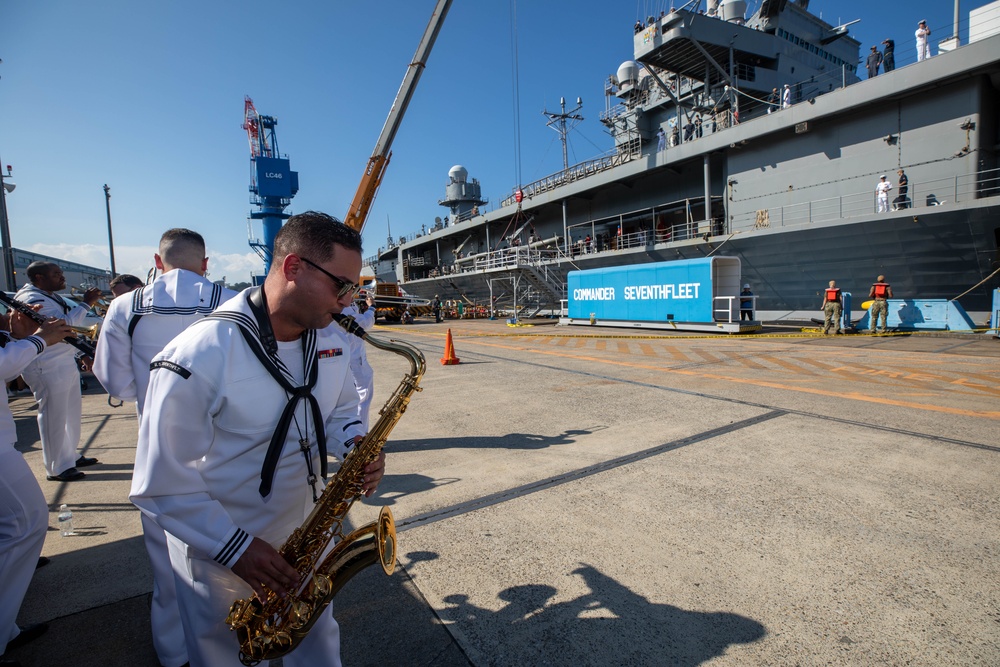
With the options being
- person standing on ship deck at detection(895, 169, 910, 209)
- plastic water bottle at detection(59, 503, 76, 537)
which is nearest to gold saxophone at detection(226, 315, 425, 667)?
plastic water bottle at detection(59, 503, 76, 537)

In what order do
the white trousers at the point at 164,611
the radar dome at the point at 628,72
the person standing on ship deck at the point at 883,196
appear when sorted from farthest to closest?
1. the radar dome at the point at 628,72
2. the person standing on ship deck at the point at 883,196
3. the white trousers at the point at 164,611

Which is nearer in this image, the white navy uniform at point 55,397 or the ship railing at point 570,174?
the white navy uniform at point 55,397

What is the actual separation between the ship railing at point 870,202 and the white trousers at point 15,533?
63.5 feet

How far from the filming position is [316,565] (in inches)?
74.4

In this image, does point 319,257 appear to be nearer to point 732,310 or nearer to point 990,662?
point 990,662

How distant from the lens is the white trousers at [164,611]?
210 centimetres

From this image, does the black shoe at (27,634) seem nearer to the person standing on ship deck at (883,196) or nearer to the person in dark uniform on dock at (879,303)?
the person in dark uniform on dock at (879,303)

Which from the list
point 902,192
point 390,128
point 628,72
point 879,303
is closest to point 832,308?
point 879,303

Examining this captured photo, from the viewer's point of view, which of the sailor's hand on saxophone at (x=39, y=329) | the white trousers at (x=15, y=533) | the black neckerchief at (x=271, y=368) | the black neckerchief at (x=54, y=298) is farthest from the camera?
the black neckerchief at (x=54, y=298)

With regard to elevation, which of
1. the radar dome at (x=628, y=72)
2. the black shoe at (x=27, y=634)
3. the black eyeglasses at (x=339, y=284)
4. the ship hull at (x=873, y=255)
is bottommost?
the black shoe at (x=27, y=634)

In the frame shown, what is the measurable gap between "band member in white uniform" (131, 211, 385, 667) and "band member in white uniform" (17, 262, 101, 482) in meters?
4.10

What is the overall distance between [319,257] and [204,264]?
81.0 inches

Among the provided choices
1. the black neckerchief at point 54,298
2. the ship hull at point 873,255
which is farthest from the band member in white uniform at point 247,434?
the ship hull at point 873,255

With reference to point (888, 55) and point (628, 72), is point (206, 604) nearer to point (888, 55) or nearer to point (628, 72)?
point (888, 55)
